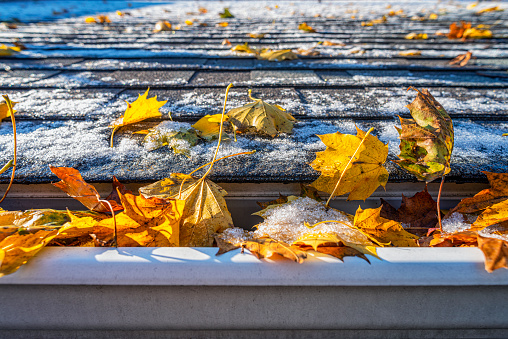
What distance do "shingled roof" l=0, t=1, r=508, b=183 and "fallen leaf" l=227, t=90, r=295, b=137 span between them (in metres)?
0.04

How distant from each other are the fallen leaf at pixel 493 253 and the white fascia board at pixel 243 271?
0.01m

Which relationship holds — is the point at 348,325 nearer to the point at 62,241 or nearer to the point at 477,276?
the point at 477,276

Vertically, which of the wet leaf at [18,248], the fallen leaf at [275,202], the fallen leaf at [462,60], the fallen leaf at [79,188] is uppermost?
the fallen leaf at [462,60]

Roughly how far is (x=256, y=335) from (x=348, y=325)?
0.20 metres

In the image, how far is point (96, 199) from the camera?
0.71 meters

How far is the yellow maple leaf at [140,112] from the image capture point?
3.13 feet

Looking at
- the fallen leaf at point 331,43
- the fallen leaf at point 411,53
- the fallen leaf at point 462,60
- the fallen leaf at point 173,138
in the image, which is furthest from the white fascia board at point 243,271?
the fallen leaf at point 331,43

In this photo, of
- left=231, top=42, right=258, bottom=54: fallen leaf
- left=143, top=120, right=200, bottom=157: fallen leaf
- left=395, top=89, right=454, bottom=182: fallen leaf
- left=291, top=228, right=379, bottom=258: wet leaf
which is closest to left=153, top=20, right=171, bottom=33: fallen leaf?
left=231, top=42, right=258, bottom=54: fallen leaf

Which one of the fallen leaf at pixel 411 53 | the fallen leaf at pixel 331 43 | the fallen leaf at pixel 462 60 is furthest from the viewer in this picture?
the fallen leaf at pixel 331 43

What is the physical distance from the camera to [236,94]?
1.28 m

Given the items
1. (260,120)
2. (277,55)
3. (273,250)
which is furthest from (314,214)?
(277,55)

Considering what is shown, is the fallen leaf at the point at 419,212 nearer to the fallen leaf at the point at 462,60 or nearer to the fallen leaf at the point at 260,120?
the fallen leaf at the point at 260,120

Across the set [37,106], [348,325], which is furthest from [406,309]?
[37,106]

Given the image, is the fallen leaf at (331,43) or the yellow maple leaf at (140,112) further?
the fallen leaf at (331,43)
